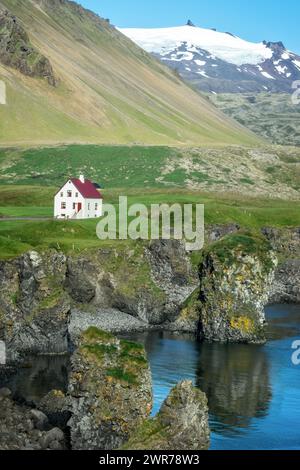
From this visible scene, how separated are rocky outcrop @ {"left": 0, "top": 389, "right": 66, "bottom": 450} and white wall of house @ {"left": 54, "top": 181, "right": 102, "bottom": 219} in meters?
89.0

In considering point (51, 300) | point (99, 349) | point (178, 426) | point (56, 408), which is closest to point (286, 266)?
Answer: point (51, 300)

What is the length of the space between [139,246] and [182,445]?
2820 inches

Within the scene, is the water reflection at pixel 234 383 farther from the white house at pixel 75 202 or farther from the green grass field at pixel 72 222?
the white house at pixel 75 202

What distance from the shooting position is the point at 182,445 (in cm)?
6188

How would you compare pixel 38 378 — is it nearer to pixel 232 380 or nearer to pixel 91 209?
pixel 232 380

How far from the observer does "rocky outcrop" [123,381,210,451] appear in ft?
202

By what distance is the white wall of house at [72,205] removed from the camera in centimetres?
16162

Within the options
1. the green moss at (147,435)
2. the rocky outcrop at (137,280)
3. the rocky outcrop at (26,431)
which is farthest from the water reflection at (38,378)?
the rocky outcrop at (137,280)

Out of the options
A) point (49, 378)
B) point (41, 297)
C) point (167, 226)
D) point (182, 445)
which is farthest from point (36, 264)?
point (182, 445)

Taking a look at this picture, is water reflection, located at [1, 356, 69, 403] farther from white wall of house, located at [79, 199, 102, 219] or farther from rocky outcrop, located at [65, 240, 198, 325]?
white wall of house, located at [79, 199, 102, 219]

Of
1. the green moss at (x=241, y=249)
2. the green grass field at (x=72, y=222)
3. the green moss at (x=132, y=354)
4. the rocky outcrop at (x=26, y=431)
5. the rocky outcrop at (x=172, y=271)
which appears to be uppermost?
the green grass field at (x=72, y=222)

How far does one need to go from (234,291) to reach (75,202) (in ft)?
179

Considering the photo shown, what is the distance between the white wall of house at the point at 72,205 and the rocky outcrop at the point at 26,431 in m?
89.0

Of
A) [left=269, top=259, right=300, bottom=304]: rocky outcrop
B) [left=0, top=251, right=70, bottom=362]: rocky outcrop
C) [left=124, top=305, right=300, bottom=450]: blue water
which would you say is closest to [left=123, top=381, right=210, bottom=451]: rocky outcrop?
[left=124, top=305, right=300, bottom=450]: blue water
